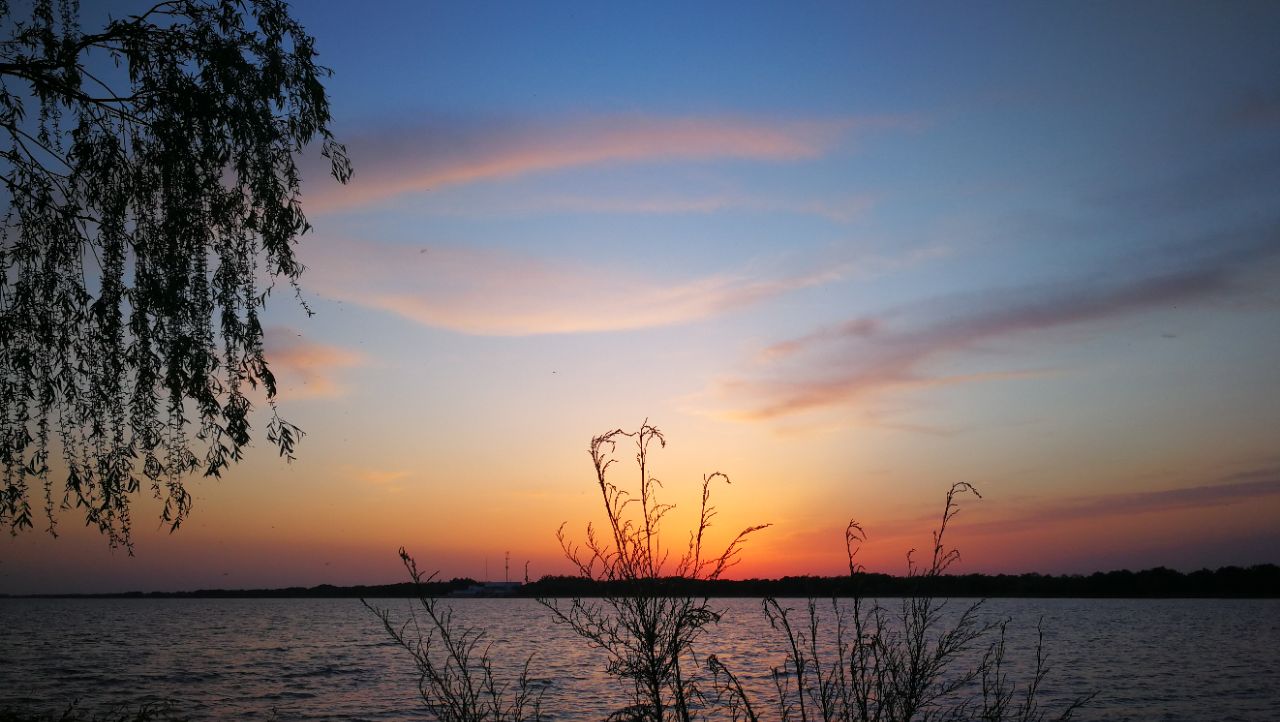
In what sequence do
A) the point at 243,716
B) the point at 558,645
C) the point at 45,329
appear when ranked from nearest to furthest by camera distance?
the point at 45,329 < the point at 243,716 < the point at 558,645

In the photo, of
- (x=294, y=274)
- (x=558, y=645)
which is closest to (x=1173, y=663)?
(x=558, y=645)

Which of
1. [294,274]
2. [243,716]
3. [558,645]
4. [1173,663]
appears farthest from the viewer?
[558,645]

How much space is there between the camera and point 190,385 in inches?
343

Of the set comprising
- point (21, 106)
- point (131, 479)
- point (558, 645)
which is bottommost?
point (558, 645)

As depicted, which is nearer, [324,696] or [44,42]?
[44,42]

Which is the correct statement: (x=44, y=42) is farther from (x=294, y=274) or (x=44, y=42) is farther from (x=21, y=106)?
(x=294, y=274)

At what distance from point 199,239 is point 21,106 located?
80.2 inches

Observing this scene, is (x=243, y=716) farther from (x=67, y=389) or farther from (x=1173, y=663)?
(x=1173, y=663)

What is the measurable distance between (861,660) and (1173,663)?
5420 centimetres

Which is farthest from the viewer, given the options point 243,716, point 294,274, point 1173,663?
point 1173,663

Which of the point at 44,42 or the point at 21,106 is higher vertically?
the point at 44,42

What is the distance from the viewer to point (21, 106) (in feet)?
28.7

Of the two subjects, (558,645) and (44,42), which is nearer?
(44,42)

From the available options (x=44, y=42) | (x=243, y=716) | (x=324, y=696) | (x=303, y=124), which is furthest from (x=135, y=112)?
(x=324, y=696)
